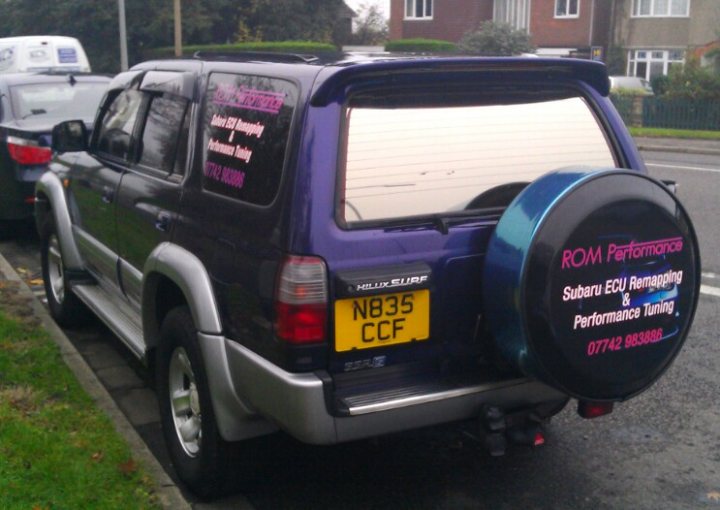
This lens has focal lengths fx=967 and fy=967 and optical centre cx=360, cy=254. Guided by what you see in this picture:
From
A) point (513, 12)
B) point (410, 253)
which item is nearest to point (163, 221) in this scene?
point (410, 253)

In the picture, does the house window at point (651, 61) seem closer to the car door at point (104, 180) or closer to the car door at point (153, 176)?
the car door at point (104, 180)

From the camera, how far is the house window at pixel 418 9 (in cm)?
5091

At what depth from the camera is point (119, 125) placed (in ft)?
18.8

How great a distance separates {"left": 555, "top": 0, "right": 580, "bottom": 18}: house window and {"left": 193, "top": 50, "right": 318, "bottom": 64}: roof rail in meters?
43.1

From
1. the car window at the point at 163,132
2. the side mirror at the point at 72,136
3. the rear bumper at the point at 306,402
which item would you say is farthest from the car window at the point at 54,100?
the rear bumper at the point at 306,402

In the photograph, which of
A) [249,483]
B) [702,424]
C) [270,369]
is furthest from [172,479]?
[702,424]

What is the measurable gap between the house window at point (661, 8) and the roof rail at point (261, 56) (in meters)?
41.7

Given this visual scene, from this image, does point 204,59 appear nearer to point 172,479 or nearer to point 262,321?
point 262,321

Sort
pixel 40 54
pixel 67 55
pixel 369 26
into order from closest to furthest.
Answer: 1. pixel 40 54
2. pixel 67 55
3. pixel 369 26

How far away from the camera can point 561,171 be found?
12.4 ft

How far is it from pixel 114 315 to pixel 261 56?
6.53 feet

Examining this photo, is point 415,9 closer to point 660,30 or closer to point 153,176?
point 660,30

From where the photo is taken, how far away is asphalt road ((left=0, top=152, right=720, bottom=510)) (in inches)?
173

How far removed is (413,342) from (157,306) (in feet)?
5.09
